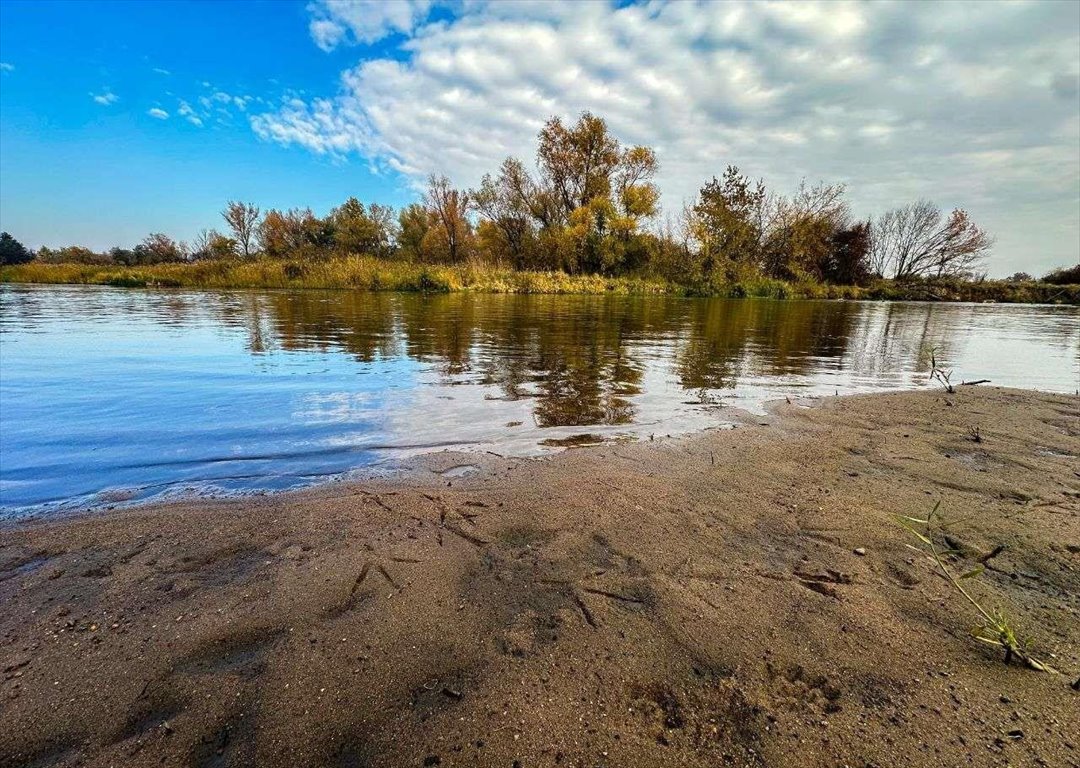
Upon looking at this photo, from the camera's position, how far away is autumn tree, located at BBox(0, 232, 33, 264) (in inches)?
2041

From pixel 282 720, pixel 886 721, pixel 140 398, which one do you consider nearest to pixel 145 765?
pixel 282 720

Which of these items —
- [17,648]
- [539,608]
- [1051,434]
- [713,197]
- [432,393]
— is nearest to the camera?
[17,648]

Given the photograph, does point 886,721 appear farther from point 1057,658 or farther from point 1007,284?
point 1007,284

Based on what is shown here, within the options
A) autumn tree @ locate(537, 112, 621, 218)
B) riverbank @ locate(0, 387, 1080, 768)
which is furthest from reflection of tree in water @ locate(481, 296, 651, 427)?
autumn tree @ locate(537, 112, 621, 218)

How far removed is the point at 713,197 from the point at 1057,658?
143ft

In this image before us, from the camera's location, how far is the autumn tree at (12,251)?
5184 cm

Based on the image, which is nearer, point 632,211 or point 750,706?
point 750,706

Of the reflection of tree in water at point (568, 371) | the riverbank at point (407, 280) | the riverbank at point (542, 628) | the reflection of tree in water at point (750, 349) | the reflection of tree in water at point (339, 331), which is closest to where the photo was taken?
the riverbank at point (542, 628)

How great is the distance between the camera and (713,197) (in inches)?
1578

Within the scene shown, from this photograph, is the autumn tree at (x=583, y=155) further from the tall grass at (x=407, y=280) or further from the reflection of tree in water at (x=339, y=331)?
the reflection of tree in water at (x=339, y=331)

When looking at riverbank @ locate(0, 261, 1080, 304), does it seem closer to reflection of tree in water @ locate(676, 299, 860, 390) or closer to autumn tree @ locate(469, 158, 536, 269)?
autumn tree @ locate(469, 158, 536, 269)

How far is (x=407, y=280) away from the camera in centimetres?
3209

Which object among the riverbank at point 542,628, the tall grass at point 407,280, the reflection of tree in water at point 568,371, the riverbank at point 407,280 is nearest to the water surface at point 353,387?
the reflection of tree in water at point 568,371

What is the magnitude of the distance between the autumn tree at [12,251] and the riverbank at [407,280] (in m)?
19.1
